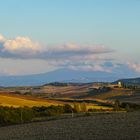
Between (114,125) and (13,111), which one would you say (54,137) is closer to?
(114,125)

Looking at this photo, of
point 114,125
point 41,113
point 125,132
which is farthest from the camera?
point 41,113

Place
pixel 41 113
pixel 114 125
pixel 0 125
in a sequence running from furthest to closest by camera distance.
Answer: pixel 41 113 < pixel 0 125 < pixel 114 125

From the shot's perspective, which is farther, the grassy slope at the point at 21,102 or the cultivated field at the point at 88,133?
the grassy slope at the point at 21,102

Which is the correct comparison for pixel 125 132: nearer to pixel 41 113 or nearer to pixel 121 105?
pixel 41 113

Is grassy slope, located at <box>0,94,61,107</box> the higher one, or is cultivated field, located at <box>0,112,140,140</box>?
grassy slope, located at <box>0,94,61,107</box>

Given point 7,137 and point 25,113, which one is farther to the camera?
point 25,113

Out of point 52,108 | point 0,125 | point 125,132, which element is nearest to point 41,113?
point 52,108

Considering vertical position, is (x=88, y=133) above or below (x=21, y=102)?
below

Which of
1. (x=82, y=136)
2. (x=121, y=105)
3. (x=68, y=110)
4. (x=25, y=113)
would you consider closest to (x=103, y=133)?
(x=82, y=136)

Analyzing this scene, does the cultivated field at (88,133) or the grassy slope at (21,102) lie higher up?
the grassy slope at (21,102)

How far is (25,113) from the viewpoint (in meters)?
66.0

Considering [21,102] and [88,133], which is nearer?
[88,133]

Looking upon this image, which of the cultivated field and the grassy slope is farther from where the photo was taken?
the grassy slope

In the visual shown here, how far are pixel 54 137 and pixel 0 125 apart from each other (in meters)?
22.2
